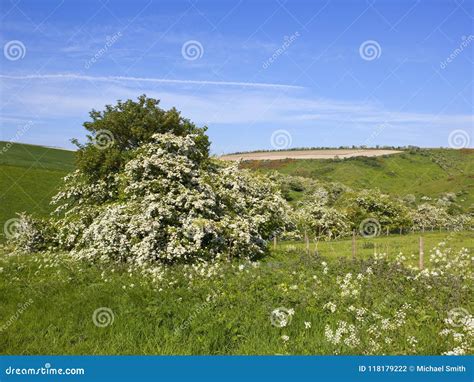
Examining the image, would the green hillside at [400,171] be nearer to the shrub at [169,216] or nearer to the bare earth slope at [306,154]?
the bare earth slope at [306,154]

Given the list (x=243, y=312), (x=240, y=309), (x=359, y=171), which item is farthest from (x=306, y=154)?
(x=243, y=312)

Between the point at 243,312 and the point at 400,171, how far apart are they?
86358mm

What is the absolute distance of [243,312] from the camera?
10414 mm

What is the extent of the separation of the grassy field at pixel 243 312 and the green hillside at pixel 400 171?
65.1 m

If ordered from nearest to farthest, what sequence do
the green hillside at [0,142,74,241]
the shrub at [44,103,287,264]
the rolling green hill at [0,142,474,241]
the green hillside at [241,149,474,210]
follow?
the shrub at [44,103,287,264] → the green hillside at [0,142,74,241] → the rolling green hill at [0,142,474,241] → the green hillside at [241,149,474,210]

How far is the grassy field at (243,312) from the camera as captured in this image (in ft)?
30.2

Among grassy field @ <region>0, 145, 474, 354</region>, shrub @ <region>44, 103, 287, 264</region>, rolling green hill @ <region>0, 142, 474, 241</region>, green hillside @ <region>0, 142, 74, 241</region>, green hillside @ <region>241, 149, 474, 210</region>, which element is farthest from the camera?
green hillside @ <region>241, 149, 474, 210</region>

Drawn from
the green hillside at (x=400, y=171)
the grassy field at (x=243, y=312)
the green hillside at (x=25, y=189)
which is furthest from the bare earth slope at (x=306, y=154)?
the grassy field at (x=243, y=312)

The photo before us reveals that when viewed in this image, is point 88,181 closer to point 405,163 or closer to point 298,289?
point 298,289

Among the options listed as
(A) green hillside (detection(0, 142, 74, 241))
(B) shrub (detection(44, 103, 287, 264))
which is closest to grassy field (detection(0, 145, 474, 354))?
(B) shrub (detection(44, 103, 287, 264))

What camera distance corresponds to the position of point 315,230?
155 ft

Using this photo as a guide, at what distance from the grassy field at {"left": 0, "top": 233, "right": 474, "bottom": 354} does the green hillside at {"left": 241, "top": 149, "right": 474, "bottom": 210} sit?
65.1m

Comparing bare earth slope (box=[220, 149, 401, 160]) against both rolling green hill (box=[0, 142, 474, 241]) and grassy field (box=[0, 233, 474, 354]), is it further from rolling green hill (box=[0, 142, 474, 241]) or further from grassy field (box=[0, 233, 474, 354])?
grassy field (box=[0, 233, 474, 354])

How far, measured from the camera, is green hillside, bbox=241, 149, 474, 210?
78750mm
